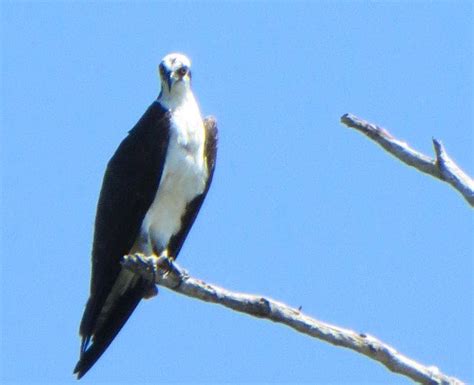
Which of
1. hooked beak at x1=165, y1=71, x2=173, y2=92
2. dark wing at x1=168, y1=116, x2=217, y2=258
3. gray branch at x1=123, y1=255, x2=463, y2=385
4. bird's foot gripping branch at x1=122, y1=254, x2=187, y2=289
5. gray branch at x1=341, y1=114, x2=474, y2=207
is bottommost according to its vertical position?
gray branch at x1=123, y1=255, x2=463, y2=385

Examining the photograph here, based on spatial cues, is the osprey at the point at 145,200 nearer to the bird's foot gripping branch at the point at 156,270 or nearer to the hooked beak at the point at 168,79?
the hooked beak at the point at 168,79

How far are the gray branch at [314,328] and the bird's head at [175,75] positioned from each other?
2.57 m

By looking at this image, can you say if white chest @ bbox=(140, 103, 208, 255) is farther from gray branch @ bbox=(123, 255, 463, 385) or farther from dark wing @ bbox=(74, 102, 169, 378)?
gray branch @ bbox=(123, 255, 463, 385)

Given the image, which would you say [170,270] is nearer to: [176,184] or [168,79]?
[176,184]

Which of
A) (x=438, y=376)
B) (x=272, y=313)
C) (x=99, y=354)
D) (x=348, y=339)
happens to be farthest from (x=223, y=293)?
(x=99, y=354)

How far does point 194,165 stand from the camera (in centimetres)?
746

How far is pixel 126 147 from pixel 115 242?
0.71 meters

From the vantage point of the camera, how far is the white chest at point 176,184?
7391 mm

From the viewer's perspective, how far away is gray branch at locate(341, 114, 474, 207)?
4691 millimetres

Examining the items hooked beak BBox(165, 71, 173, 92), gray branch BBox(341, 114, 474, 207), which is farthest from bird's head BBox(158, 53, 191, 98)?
gray branch BBox(341, 114, 474, 207)

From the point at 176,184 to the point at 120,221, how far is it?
42 centimetres

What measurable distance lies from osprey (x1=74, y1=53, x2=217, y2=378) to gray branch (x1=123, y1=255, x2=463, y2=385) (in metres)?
1.94

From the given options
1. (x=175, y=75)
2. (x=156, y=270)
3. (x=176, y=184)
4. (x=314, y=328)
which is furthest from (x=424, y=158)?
(x=175, y=75)

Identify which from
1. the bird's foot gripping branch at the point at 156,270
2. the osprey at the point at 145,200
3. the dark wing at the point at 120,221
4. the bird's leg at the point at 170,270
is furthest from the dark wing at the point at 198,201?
the bird's foot gripping branch at the point at 156,270
